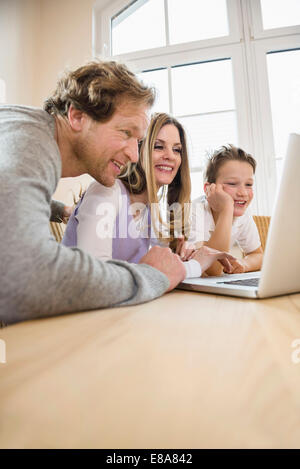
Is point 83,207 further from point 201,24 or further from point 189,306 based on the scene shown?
point 201,24

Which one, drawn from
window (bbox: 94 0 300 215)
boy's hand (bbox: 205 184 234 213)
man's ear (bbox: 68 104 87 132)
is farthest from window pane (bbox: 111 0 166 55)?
man's ear (bbox: 68 104 87 132)

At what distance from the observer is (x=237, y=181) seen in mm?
1396

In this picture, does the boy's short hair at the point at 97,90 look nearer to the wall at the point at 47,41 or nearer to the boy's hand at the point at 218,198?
the boy's hand at the point at 218,198

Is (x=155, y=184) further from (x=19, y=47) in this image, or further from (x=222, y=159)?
(x=19, y=47)

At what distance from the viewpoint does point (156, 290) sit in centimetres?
50

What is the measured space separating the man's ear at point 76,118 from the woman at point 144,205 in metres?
0.19

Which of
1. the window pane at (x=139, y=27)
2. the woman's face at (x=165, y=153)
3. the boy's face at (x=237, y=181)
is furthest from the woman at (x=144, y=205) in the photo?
the window pane at (x=139, y=27)

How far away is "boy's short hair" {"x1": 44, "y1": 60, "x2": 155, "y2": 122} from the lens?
737 millimetres

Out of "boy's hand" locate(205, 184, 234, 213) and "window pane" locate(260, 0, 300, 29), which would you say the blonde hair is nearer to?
"boy's hand" locate(205, 184, 234, 213)

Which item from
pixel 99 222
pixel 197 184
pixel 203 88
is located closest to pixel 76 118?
pixel 99 222

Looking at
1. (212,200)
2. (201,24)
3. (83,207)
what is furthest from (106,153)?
(201,24)

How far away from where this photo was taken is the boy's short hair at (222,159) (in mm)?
1424

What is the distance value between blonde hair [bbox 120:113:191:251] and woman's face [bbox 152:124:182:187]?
24mm
